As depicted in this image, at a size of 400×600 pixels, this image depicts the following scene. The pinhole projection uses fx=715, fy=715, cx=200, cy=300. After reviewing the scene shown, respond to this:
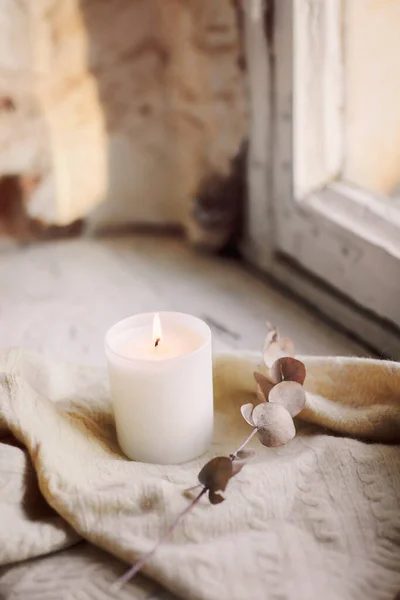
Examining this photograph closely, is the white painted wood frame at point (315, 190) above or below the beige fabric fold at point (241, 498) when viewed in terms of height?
above

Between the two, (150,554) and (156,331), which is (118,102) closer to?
(156,331)

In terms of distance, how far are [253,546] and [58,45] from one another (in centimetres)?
87

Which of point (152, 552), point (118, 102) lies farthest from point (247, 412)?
point (118, 102)

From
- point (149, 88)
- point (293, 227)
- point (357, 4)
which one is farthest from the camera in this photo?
point (149, 88)

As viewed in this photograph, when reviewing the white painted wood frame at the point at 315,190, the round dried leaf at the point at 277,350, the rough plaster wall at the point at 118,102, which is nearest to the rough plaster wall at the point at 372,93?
the white painted wood frame at the point at 315,190

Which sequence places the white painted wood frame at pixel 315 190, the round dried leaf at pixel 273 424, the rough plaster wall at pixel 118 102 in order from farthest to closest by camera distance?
the rough plaster wall at pixel 118 102 < the white painted wood frame at pixel 315 190 < the round dried leaf at pixel 273 424

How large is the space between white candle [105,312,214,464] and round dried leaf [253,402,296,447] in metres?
0.06

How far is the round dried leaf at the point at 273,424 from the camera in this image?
0.62 metres

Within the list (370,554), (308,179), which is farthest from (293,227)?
(370,554)

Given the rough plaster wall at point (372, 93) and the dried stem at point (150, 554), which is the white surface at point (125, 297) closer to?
the rough plaster wall at point (372, 93)

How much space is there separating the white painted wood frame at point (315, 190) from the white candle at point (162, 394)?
29 cm

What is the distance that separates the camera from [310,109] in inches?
38.7

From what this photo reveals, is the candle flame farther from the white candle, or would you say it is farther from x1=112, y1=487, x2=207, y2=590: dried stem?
x1=112, y1=487, x2=207, y2=590: dried stem

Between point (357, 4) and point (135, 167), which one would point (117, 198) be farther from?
point (357, 4)
